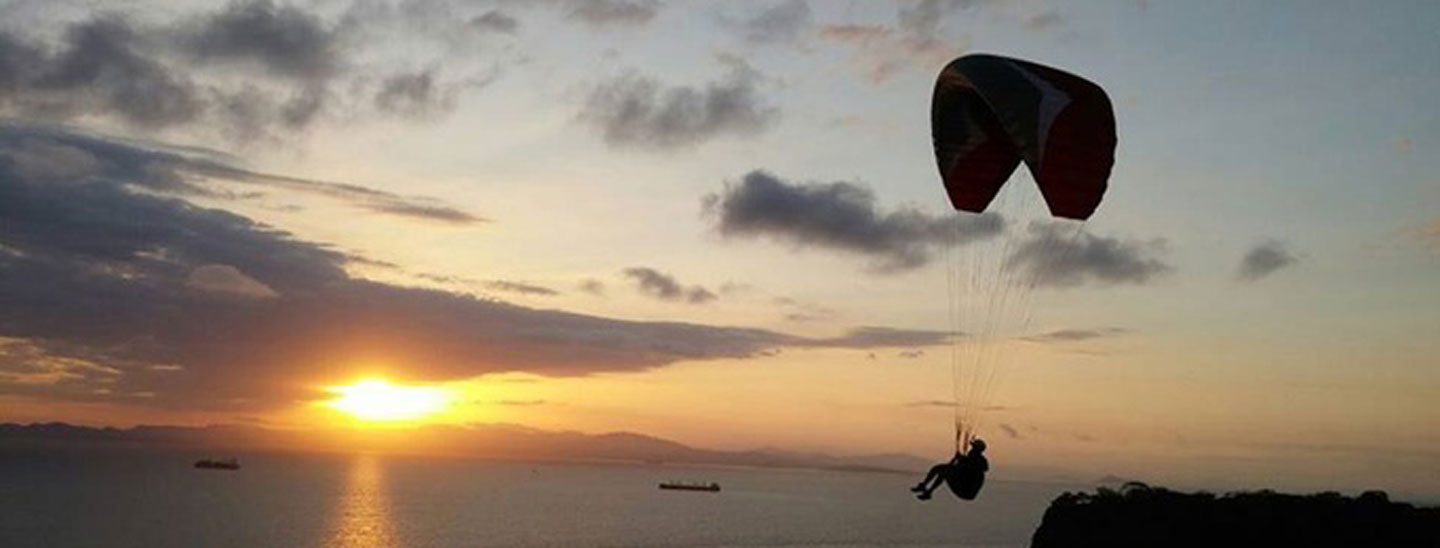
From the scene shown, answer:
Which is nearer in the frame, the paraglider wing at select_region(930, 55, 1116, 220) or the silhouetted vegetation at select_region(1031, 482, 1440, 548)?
the paraglider wing at select_region(930, 55, 1116, 220)

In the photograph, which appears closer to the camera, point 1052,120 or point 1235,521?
point 1052,120

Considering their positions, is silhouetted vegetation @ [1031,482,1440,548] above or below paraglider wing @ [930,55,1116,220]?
below

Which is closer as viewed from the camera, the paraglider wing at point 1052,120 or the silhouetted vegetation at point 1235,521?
the paraglider wing at point 1052,120

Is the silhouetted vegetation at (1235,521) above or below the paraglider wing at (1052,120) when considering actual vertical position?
below

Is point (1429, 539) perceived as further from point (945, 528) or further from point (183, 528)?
point (945, 528)

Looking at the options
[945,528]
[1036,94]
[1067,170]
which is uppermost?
[1036,94]

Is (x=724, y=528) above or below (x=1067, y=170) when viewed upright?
below

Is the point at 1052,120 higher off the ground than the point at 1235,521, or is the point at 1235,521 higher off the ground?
the point at 1052,120

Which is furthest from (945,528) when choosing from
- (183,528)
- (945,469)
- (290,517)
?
(945,469)
